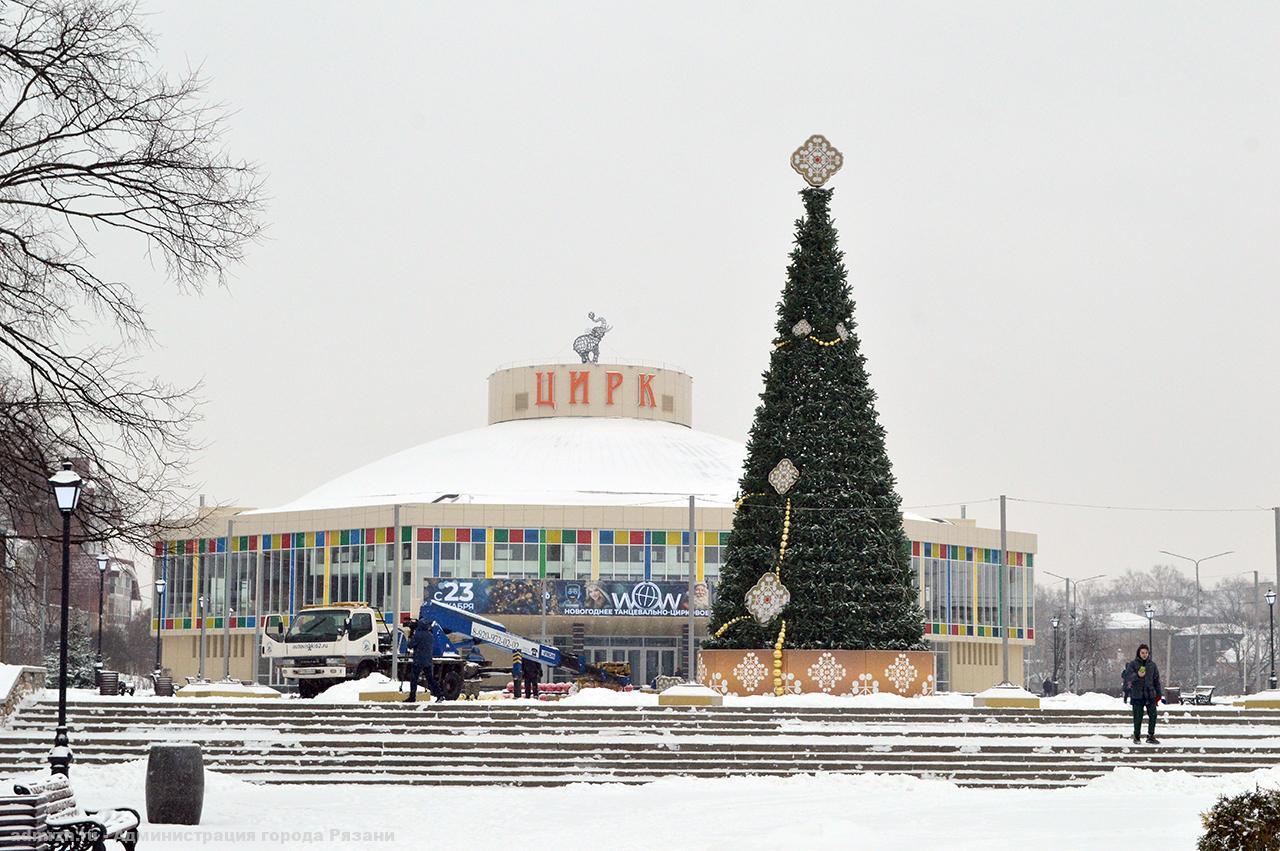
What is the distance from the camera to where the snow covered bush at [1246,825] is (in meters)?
13.7

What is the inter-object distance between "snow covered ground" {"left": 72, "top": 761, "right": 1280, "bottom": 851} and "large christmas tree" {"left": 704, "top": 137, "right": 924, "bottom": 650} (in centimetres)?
1315

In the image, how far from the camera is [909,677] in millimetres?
40438

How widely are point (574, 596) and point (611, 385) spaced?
74.4ft

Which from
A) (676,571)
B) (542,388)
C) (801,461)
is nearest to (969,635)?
(676,571)

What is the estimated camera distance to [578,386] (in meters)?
110

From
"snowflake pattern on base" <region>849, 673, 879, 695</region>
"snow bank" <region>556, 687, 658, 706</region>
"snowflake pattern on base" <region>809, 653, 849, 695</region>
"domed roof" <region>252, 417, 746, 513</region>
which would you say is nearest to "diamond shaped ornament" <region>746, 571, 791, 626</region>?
"snowflake pattern on base" <region>809, 653, 849, 695</region>

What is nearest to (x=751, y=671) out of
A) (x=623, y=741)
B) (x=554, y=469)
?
(x=623, y=741)

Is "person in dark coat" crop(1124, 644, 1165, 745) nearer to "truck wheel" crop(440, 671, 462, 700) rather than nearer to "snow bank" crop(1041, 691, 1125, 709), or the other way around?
"snow bank" crop(1041, 691, 1125, 709)

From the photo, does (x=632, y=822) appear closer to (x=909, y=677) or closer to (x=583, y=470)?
(x=909, y=677)

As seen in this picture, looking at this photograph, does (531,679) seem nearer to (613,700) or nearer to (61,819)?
(613,700)

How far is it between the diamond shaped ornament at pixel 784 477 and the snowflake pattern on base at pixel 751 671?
3774 millimetres

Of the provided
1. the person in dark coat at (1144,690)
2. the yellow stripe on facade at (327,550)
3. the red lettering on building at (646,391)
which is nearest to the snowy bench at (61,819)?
the person in dark coat at (1144,690)

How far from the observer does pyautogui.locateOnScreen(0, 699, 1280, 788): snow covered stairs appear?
2902 centimetres

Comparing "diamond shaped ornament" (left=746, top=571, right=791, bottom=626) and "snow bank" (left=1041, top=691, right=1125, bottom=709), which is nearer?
"snow bank" (left=1041, top=691, right=1125, bottom=709)
